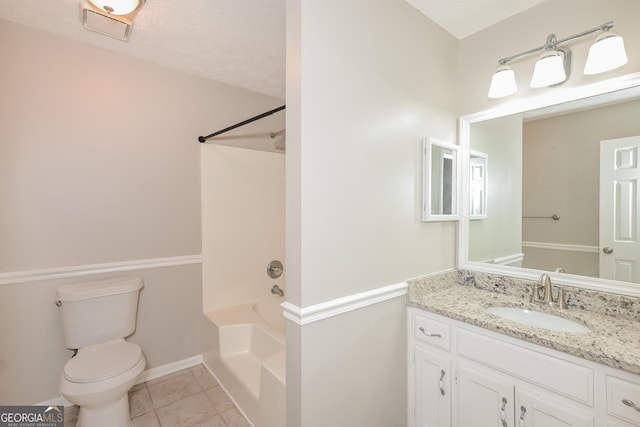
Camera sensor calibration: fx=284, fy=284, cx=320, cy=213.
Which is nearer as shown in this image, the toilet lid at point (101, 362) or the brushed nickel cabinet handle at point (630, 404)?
the brushed nickel cabinet handle at point (630, 404)

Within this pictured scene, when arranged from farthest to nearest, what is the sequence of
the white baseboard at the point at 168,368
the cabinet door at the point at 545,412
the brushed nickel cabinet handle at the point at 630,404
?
the white baseboard at the point at 168,368, the cabinet door at the point at 545,412, the brushed nickel cabinet handle at the point at 630,404

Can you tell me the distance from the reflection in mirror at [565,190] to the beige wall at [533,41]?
5.1 inches

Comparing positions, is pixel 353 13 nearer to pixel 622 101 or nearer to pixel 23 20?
pixel 622 101

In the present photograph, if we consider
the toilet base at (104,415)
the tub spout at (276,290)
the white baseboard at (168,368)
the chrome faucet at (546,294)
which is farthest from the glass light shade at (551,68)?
the white baseboard at (168,368)

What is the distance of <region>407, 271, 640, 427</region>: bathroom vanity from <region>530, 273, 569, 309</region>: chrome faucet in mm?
36

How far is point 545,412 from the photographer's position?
43.3 inches

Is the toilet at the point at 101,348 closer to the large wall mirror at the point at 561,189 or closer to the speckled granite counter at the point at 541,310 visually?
the speckled granite counter at the point at 541,310

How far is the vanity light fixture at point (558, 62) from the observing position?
48.5 inches

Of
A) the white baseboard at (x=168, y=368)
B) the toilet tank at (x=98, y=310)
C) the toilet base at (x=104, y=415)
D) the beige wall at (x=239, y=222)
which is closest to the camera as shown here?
the toilet base at (x=104, y=415)

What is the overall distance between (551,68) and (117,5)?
87.6 inches

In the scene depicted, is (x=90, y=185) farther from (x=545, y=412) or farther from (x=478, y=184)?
(x=545, y=412)

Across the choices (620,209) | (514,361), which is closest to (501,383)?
(514,361)
